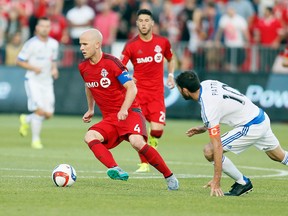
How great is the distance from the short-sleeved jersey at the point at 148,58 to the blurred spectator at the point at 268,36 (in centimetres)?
1127

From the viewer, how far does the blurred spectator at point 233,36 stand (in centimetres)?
2778

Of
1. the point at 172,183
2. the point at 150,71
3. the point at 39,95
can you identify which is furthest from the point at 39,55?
the point at 172,183

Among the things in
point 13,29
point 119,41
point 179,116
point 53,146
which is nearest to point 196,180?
point 53,146

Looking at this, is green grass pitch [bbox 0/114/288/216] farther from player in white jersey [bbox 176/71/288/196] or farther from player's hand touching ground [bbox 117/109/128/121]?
player's hand touching ground [bbox 117/109/128/121]

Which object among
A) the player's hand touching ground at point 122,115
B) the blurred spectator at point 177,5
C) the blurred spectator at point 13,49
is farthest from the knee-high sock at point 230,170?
the blurred spectator at point 177,5

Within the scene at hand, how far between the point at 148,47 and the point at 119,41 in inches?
508

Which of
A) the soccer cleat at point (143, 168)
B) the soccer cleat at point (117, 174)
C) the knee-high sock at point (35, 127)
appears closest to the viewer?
the soccer cleat at point (117, 174)

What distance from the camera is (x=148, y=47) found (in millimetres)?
16391

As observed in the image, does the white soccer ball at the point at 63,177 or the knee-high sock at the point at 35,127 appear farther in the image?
the knee-high sock at the point at 35,127

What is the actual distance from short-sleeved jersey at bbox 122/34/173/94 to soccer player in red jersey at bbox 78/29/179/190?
3.14 m

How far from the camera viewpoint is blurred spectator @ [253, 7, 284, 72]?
27.5 metres

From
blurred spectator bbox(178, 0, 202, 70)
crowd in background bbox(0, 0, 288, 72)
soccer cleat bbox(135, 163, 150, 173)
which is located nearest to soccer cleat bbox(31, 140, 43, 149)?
soccer cleat bbox(135, 163, 150, 173)

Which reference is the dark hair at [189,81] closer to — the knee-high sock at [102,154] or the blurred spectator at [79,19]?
the knee-high sock at [102,154]

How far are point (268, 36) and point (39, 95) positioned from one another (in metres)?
9.66
